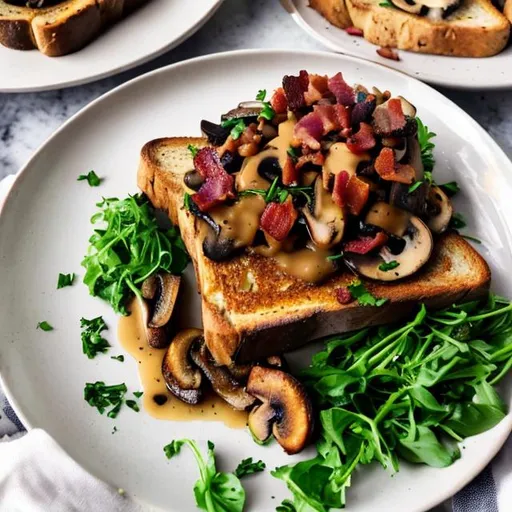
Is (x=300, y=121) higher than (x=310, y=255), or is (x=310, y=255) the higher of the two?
(x=300, y=121)

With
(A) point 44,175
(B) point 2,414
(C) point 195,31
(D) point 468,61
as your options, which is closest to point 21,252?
(A) point 44,175

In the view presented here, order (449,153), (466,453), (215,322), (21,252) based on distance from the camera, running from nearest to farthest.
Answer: (466,453) → (215,322) → (21,252) → (449,153)

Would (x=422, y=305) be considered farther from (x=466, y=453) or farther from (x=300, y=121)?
(x=300, y=121)

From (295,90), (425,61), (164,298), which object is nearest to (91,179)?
(164,298)

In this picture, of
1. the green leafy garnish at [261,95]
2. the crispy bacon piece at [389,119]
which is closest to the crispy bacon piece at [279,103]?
the green leafy garnish at [261,95]

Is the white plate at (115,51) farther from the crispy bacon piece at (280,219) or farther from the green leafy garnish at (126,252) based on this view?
the crispy bacon piece at (280,219)

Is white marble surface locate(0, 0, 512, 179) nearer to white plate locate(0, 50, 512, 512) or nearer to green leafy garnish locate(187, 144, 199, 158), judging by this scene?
white plate locate(0, 50, 512, 512)
